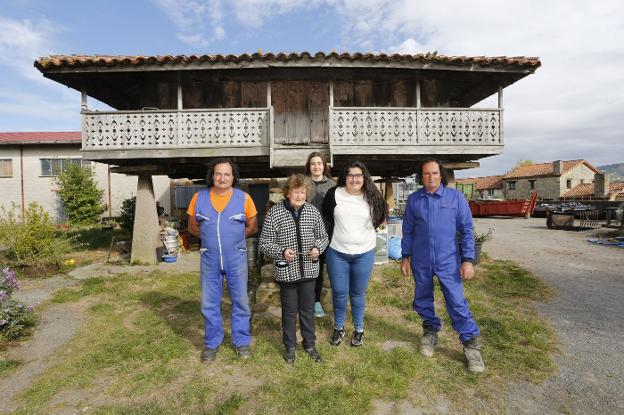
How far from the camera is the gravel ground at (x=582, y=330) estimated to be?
2.60 m

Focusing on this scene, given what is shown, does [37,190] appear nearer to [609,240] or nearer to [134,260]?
[134,260]

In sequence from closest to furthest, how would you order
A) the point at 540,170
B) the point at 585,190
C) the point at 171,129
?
the point at 171,129 → the point at 585,190 → the point at 540,170

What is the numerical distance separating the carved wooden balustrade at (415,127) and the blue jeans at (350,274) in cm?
495

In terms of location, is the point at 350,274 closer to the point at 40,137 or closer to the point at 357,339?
the point at 357,339

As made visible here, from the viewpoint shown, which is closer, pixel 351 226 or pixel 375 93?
pixel 351 226

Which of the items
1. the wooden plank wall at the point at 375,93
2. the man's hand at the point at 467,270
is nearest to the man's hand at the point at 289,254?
the man's hand at the point at 467,270

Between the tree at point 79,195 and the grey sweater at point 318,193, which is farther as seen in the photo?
the tree at point 79,195

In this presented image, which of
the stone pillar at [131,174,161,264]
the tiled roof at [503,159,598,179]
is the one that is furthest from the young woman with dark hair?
the tiled roof at [503,159,598,179]

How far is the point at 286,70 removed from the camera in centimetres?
837

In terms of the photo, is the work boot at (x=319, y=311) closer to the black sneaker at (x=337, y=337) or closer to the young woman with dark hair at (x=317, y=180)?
the young woman with dark hair at (x=317, y=180)

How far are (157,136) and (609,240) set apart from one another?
15142 millimetres

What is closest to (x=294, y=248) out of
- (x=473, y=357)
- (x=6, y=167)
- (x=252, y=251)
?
(x=473, y=357)

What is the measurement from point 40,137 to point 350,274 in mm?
23040

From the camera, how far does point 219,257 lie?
125 inches
